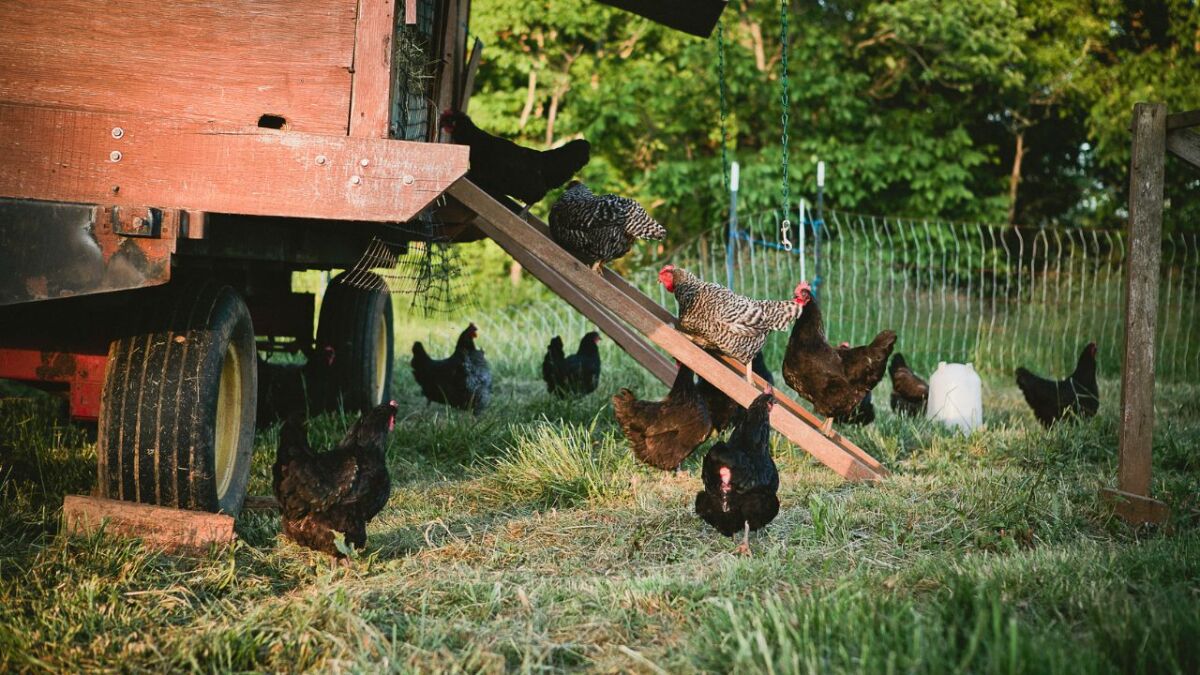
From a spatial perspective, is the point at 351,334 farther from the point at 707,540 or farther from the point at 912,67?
the point at 912,67

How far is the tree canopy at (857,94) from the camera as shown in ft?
48.4

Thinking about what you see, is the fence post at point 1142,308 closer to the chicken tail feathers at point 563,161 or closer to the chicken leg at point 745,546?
the chicken leg at point 745,546

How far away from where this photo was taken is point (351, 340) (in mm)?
6359

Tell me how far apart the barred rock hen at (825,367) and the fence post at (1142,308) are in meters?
1.63

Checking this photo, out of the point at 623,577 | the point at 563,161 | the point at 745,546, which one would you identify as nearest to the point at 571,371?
the point at 563,161

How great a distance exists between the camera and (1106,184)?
17656 mm

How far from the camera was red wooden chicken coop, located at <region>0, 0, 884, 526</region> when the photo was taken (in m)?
3.02

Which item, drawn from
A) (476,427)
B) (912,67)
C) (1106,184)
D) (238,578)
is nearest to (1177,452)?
(476,427)

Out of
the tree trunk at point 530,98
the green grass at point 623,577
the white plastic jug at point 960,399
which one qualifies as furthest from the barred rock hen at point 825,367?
the tree trunk at point 530,98

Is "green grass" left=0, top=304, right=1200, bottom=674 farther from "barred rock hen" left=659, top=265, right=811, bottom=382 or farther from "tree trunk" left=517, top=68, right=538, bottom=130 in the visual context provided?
"tree trunk" left=517, top=68, right=538, bottom=130

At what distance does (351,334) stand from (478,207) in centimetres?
212

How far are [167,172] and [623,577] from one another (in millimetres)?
2098

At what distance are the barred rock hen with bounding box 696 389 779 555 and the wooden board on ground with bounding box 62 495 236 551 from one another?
1.85 metres

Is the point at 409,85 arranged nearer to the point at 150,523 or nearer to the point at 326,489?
the point at 326,489
